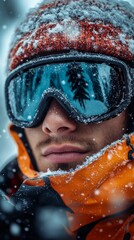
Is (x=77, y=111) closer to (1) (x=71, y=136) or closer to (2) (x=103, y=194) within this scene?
(1) (x=71, y=136)

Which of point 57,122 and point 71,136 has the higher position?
point 57,122

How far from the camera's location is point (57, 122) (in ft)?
6.56

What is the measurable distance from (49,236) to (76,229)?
0.16 m

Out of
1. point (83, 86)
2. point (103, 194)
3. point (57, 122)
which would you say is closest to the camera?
point (103, 194)

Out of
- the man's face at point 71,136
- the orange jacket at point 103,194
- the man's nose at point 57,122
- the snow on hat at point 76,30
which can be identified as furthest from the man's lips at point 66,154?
the snow on hat at point 76,30

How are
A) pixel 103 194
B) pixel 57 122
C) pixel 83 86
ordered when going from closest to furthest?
pixel 103 194 < pixel 57 122 < pixel 83 86

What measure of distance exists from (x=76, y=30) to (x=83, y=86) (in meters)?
0.42

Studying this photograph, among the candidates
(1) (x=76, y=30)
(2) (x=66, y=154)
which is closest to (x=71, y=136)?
(2) (x=66, y=154)

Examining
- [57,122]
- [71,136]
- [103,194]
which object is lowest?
[103,194]

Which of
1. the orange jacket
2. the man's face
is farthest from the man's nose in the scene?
the orange jacket

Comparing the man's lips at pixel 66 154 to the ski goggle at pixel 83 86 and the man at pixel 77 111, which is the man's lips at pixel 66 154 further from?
the ski goggle at pixel 83 86

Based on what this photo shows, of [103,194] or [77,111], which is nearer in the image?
[103,194]

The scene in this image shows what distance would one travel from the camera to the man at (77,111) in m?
1.78

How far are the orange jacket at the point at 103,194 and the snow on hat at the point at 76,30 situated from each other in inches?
28.6
